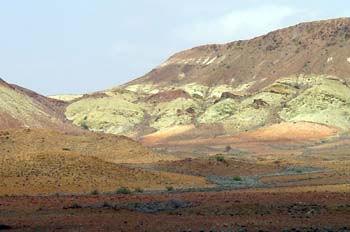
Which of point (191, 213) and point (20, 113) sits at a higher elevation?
point (20, 113)

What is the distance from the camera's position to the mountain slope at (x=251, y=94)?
126500mm

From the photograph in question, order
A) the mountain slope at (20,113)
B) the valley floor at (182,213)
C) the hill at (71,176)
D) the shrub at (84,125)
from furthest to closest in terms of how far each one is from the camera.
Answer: the shrub at (84,125), the mountain slope at (20,113), the hill at (71,176), the valley floor at (182,213)

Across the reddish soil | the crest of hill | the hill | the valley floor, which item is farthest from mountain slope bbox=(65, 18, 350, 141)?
the valley floor

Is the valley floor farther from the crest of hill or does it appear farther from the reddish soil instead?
the crest of hill

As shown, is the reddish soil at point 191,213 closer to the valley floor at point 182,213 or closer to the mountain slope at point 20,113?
the valley floor at point 182,213

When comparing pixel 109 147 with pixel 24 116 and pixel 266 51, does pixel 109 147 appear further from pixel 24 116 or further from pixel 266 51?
pixel 266 51

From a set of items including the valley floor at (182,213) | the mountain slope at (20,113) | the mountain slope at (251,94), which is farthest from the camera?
the mountain slope at (251,94)

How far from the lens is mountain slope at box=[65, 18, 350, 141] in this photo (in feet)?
415

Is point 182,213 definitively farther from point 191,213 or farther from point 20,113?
point 20,113

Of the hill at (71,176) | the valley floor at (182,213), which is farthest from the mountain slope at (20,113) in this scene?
the valley floor at (182,213)

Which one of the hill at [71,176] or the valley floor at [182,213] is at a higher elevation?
the hill at [71,176]

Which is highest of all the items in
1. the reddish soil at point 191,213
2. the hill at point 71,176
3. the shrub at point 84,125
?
the shrub at point 84,125

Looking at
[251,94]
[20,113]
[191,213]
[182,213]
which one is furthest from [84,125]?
[191,213]

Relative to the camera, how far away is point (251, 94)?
459 feet
